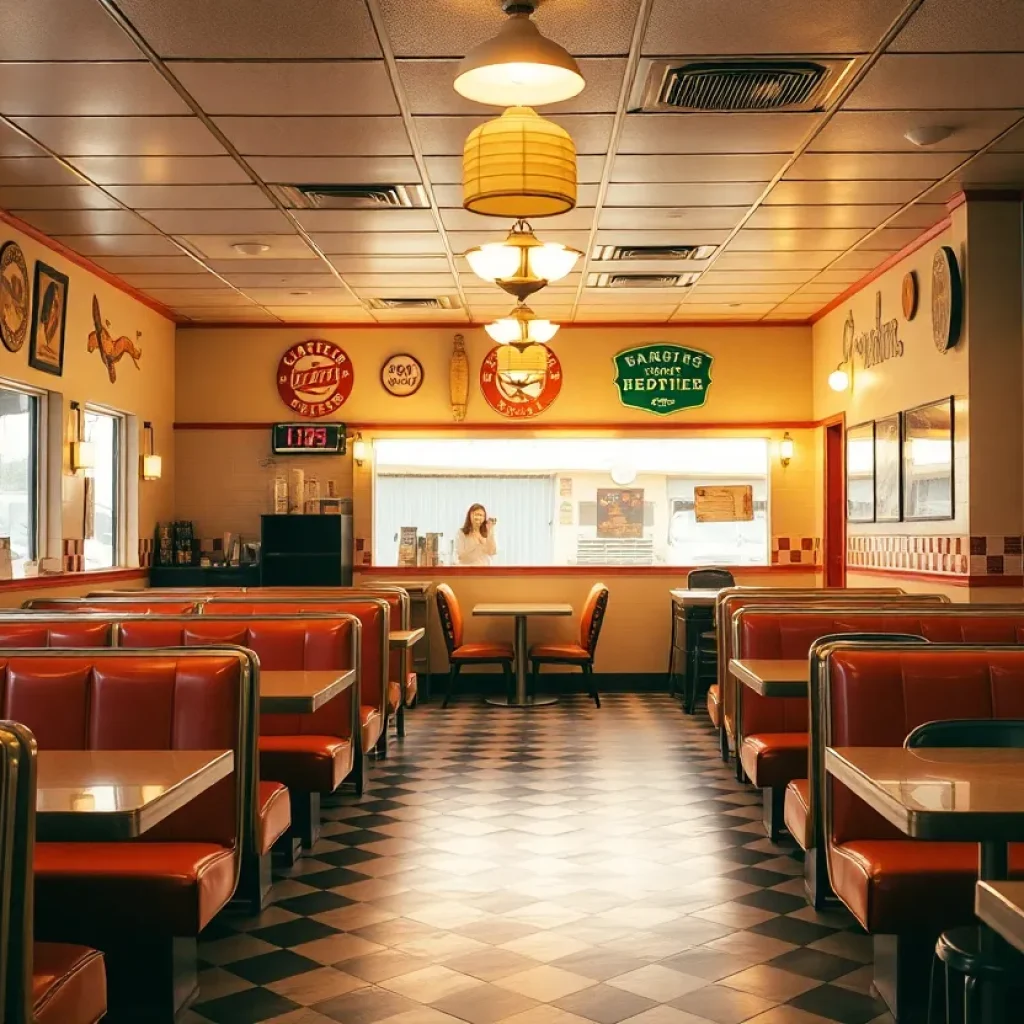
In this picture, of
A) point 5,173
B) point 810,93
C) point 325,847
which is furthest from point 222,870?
point 5,173

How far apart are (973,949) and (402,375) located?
9.77 meters

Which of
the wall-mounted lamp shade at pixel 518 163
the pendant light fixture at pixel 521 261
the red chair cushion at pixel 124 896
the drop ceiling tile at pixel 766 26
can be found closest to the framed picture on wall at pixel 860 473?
the pendant light fixture at pixel 521 261

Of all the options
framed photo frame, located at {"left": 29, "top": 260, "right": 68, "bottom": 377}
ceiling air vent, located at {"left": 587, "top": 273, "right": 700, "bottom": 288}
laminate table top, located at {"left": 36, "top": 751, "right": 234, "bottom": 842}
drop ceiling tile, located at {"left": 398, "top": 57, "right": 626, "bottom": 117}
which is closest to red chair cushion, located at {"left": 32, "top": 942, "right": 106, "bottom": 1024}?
laminate table top, located at {"left": 36, "top": 751, "right": 234, "bottom": 842}

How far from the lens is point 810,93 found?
575cm

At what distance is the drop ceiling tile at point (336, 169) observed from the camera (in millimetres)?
6816

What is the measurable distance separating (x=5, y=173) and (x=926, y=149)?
498 centimetres

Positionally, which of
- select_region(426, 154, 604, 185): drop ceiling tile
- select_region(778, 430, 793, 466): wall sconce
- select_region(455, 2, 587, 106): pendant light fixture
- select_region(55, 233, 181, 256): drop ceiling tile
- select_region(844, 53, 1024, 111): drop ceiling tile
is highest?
select_region(844, 53, 1024, 111): drop ceiling tile

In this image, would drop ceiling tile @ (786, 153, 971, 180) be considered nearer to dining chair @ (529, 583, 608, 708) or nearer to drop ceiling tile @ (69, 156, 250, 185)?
drop ceiling tile @ (69, 156, 250, 185)

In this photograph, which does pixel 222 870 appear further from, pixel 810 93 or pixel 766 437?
pixel 766 437

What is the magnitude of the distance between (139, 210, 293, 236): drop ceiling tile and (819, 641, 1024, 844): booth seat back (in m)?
5.07

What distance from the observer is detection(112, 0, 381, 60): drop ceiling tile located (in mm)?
4844

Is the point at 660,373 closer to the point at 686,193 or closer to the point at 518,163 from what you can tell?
the point at 686,193

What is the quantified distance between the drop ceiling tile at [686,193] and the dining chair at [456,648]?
13.4 ft

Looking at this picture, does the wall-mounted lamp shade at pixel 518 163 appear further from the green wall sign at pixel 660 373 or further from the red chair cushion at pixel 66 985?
the green wall sign at pixel 660 373
